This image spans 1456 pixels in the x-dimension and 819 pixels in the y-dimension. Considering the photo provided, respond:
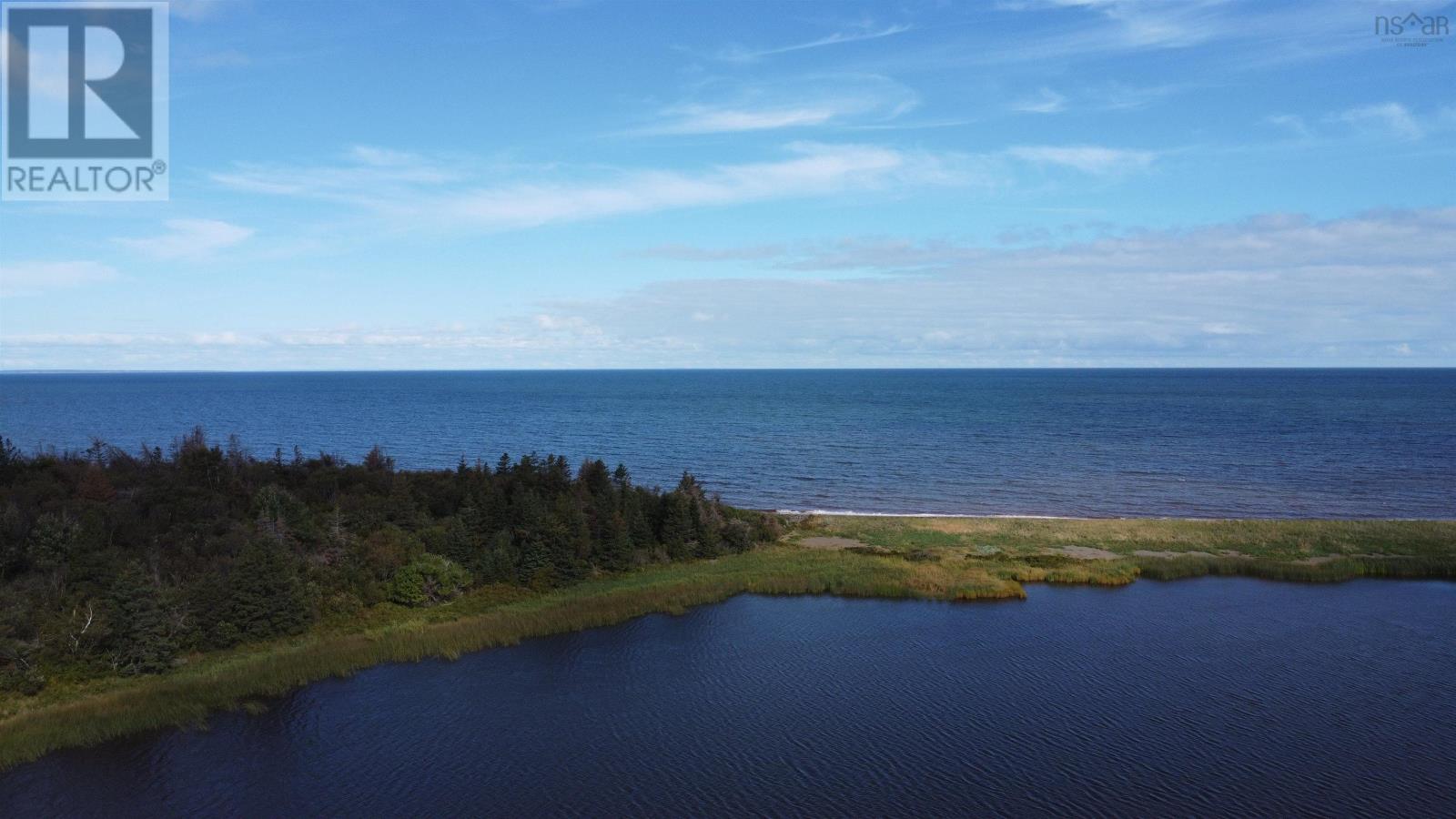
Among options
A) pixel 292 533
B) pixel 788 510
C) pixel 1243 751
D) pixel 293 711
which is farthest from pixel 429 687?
pixel 788 510

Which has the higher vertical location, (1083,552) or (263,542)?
(263,542)

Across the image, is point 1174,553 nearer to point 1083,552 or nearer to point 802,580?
point 1083,552

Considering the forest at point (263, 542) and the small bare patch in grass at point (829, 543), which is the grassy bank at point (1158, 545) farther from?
the forest at point (263, 542)

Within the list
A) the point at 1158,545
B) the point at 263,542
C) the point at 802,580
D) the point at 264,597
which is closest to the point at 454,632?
the point at 264,597

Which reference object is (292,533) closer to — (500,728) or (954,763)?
(500,728)

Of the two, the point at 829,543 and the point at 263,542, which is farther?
the point at 829,543

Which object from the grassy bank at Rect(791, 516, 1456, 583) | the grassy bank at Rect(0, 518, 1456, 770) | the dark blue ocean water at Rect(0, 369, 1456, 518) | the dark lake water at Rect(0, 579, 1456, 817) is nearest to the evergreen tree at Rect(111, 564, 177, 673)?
the grassy bank at Rect(0, 518, 1456, 770)

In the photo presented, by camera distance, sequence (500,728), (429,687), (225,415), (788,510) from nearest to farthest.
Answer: (500,728)
(429,687)
(788,510)
(225,415)

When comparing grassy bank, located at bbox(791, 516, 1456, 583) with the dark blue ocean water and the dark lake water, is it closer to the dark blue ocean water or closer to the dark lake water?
the dark blue ocean water
